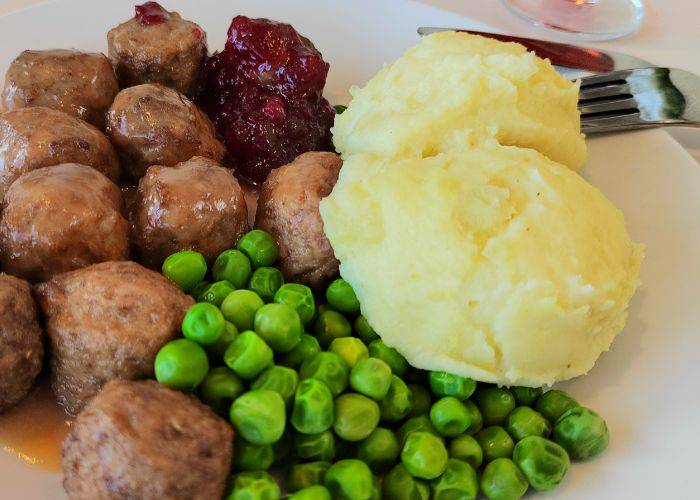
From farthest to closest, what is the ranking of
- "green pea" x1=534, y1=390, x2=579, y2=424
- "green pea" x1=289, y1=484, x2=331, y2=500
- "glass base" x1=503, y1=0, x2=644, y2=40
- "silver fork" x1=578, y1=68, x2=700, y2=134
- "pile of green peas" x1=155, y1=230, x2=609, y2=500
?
"glass base" x1=503, y1=0, x2=644, y2=40 → "silver fork" x1=578, y1=68, x2=700, y2=134 → "green pea" x1=534, y1=390, x2=579, y2=424 → "pile of green peas" x1=155, y1=230, x2=609, y2=500 → "green pea" x1=289, y1=484, x2=331, y2=500

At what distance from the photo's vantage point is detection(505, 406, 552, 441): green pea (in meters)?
2.13

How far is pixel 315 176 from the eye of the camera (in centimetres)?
247

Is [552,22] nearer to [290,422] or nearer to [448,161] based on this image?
[448,161]

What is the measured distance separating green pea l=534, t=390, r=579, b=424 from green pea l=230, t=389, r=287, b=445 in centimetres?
89

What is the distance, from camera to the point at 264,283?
7.66 feet

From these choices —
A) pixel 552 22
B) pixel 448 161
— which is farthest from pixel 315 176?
pixel 552 22

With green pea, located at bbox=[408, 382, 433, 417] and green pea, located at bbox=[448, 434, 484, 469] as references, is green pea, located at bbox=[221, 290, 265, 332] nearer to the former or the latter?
green pea, located at bbox=[408, 382, 433, 417]

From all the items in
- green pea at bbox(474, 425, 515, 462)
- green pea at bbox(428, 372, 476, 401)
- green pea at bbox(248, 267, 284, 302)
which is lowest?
green pea at bbox(474, 425, 515, 462)

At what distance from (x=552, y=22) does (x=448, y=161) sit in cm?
248

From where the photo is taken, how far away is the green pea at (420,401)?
7.23 ft

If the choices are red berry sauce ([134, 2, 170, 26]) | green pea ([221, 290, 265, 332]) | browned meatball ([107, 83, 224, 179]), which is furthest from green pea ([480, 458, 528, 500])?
red berry sauce ([134, 2, 170, 26])

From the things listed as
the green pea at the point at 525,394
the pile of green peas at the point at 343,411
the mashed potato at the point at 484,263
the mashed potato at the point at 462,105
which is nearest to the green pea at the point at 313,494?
the pile of green peas at the point at 343,411

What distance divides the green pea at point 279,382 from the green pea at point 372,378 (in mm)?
195

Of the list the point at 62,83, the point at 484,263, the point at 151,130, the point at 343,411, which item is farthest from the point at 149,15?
the point at 343,411
